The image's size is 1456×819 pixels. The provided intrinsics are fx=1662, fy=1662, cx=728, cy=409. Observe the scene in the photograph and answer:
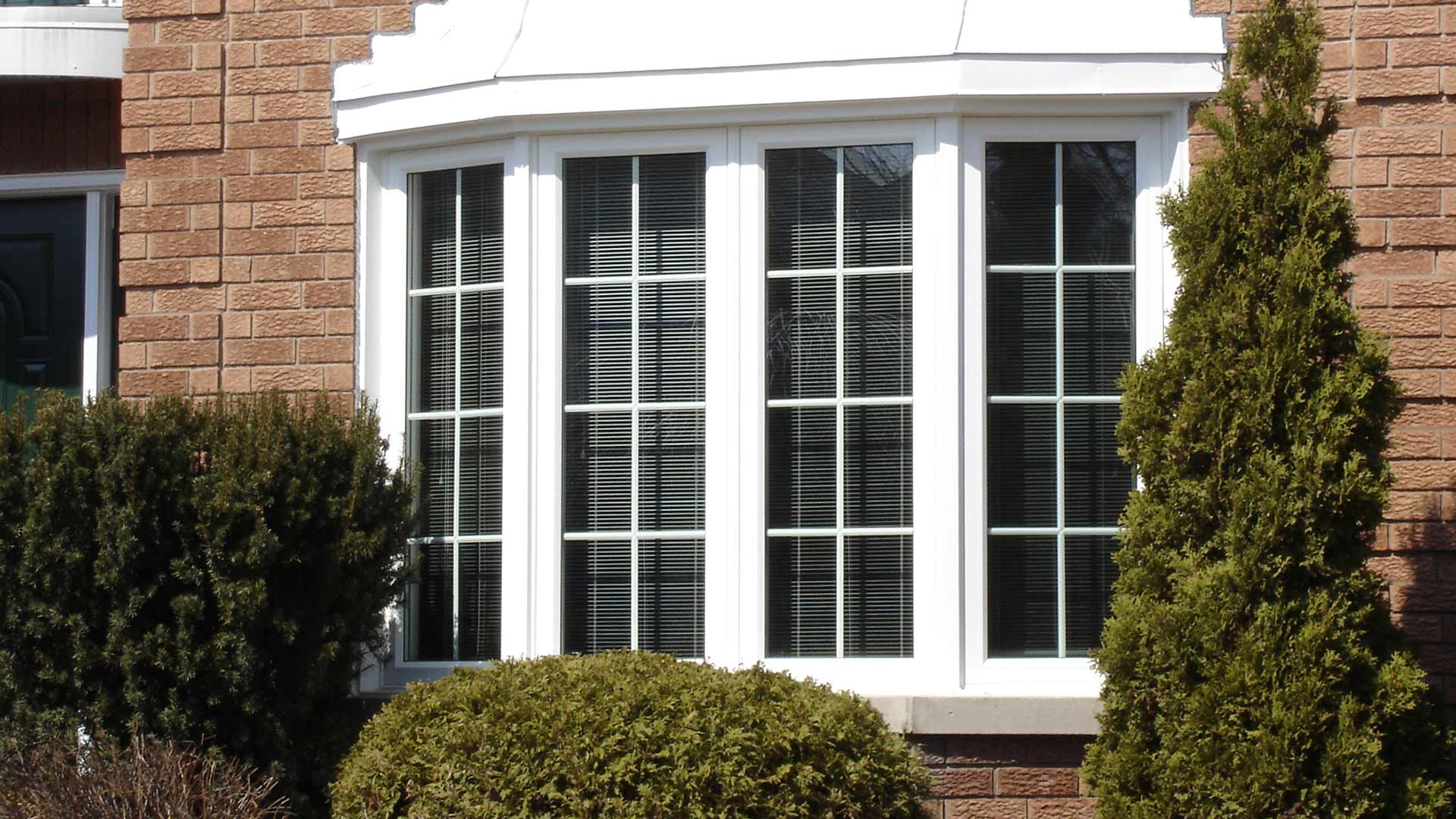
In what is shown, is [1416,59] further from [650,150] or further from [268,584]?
[268,584]

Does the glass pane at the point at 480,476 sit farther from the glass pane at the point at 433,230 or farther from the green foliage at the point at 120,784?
the green foliage at the point at 120,784

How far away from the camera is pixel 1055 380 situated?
19.4ft

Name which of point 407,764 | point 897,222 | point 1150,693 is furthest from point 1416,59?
point 407,764

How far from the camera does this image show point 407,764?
16.7ft

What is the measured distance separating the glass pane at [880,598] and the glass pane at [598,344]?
106 cm

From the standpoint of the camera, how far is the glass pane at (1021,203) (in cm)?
596

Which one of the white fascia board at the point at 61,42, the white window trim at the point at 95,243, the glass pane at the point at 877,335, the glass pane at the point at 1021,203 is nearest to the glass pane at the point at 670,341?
the glass pane at the point at 877,335

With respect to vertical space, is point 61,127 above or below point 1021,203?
above

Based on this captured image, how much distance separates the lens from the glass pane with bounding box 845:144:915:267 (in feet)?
19.7

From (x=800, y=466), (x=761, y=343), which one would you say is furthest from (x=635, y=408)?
(x=800, y=466)

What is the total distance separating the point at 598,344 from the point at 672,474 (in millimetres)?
564

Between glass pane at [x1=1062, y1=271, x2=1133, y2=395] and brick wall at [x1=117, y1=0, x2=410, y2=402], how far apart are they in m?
2.72

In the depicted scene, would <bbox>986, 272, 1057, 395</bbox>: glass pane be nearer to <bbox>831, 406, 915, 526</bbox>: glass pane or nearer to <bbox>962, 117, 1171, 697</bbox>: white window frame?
<bbox>962, 117, 1171, 697</bbox>: white window frame

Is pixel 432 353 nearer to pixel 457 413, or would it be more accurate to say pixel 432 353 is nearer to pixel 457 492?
pixel 457 413
